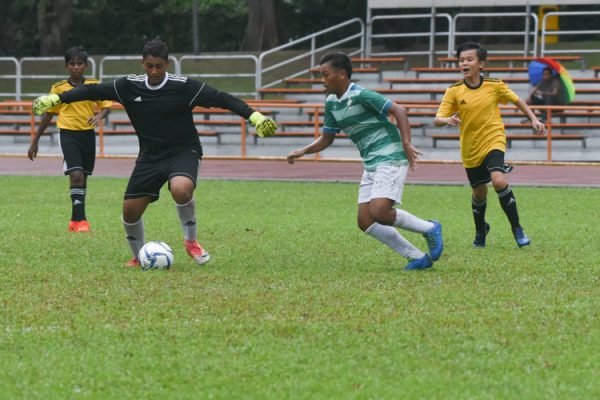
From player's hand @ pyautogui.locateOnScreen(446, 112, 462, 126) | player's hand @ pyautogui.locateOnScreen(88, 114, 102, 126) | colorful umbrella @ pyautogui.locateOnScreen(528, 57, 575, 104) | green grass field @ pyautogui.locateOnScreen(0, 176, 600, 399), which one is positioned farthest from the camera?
colorful umbrella @ pyautogui.locateOnScreen(528, 57, 575, 104)

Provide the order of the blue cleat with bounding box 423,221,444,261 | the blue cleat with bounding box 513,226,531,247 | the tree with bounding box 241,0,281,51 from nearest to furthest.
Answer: the blue cleat with bounding box 423,221,444,261 → the blue cleat with bounding box 513,226,531,247 → the tree with bounding box 241,0,281,51

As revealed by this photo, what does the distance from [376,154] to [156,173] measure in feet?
5.53

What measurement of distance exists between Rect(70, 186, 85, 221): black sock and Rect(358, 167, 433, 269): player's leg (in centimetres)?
422

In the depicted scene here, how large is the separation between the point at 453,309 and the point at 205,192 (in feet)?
37.2

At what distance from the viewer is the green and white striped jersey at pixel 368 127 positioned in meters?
9.33

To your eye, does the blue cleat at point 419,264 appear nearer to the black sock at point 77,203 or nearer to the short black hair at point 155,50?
the short black hair at point 155,50

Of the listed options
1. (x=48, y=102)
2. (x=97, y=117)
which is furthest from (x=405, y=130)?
(x=97, y=117)

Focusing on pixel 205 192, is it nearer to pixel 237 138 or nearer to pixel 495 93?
pixel 495 93

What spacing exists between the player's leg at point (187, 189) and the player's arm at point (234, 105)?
43cm

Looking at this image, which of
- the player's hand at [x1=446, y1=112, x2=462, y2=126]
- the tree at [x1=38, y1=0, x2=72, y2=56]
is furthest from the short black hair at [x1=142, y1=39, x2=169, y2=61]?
the tree at [x1=38, y1=0, x2=72, y2=56]

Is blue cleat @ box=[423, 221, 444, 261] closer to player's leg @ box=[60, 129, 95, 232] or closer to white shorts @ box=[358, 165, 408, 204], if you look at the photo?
white shorts @ box=[358, 165, 408, 204]

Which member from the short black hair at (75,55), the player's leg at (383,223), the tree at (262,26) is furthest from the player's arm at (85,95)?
the tree at (262,26)

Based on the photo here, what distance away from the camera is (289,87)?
3184 cm

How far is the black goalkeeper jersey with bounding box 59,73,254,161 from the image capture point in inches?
380
